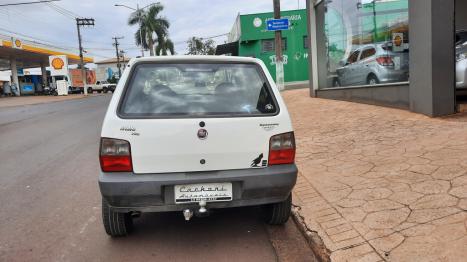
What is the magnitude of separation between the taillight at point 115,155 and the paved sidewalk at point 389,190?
170cm

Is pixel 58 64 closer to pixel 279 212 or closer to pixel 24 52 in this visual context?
pixel 24 52

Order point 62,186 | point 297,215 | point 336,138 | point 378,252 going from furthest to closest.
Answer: point 336,138
point 62,186
point 297,215
point 378,252

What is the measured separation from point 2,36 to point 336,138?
4025 cm

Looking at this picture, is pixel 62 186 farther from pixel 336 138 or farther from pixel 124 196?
pixel 336 138

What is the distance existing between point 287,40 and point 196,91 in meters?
24.0

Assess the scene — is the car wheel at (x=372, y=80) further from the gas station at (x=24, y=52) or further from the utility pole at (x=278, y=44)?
the gas station at (x=24, y=52)

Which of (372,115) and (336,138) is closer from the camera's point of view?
(336,138)

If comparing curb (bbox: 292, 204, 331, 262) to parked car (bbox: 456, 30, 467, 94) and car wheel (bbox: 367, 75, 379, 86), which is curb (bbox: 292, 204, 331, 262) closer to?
parked car (bbox: 456, 30, 467, 94)

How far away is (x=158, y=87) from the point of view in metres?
3.75

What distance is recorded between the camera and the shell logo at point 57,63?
47188 millimetres

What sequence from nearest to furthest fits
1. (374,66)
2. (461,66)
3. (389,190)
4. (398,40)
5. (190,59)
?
1. (190,59)
2. (389,190)
3. (461,66)
4. (398,40)
5. (374,66)

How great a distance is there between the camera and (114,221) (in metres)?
3.80

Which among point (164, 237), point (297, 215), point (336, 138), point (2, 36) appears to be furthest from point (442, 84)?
point (2, 36)

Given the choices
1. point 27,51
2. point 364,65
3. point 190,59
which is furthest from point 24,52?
point 190,59
